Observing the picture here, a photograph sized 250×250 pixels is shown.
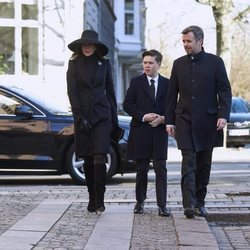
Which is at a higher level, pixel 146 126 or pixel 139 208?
pixel 146 126

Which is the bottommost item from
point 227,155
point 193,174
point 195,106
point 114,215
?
point 227,155

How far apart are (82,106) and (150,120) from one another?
71 cm

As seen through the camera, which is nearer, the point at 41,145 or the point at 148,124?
the point at 148,124

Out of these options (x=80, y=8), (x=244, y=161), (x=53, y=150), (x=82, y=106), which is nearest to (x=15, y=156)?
(x=53, y=150)

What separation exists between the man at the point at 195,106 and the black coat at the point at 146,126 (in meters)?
0.30

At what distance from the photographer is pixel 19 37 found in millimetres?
20828

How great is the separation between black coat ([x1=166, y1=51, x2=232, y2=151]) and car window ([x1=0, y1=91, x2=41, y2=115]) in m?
4.46

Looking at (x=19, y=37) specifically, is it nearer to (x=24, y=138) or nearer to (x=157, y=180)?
(x=24, y=138)

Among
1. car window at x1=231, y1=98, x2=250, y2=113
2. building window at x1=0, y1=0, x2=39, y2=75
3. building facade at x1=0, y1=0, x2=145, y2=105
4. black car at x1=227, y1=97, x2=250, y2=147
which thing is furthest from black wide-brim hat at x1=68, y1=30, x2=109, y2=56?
car window at x1=231, y1=98, x2=250, y2=113

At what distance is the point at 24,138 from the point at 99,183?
3780 millimetres

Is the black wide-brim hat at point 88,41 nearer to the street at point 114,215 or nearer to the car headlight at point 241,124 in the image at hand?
the street at point 114,215

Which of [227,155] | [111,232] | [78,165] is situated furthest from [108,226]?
[227,155]

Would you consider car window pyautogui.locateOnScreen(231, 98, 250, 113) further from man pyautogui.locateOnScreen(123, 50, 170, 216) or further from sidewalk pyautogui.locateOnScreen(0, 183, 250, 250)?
man pyautogui.locateOnScreen(123, 50, 170, 216)

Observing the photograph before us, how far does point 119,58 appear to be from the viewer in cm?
4016
